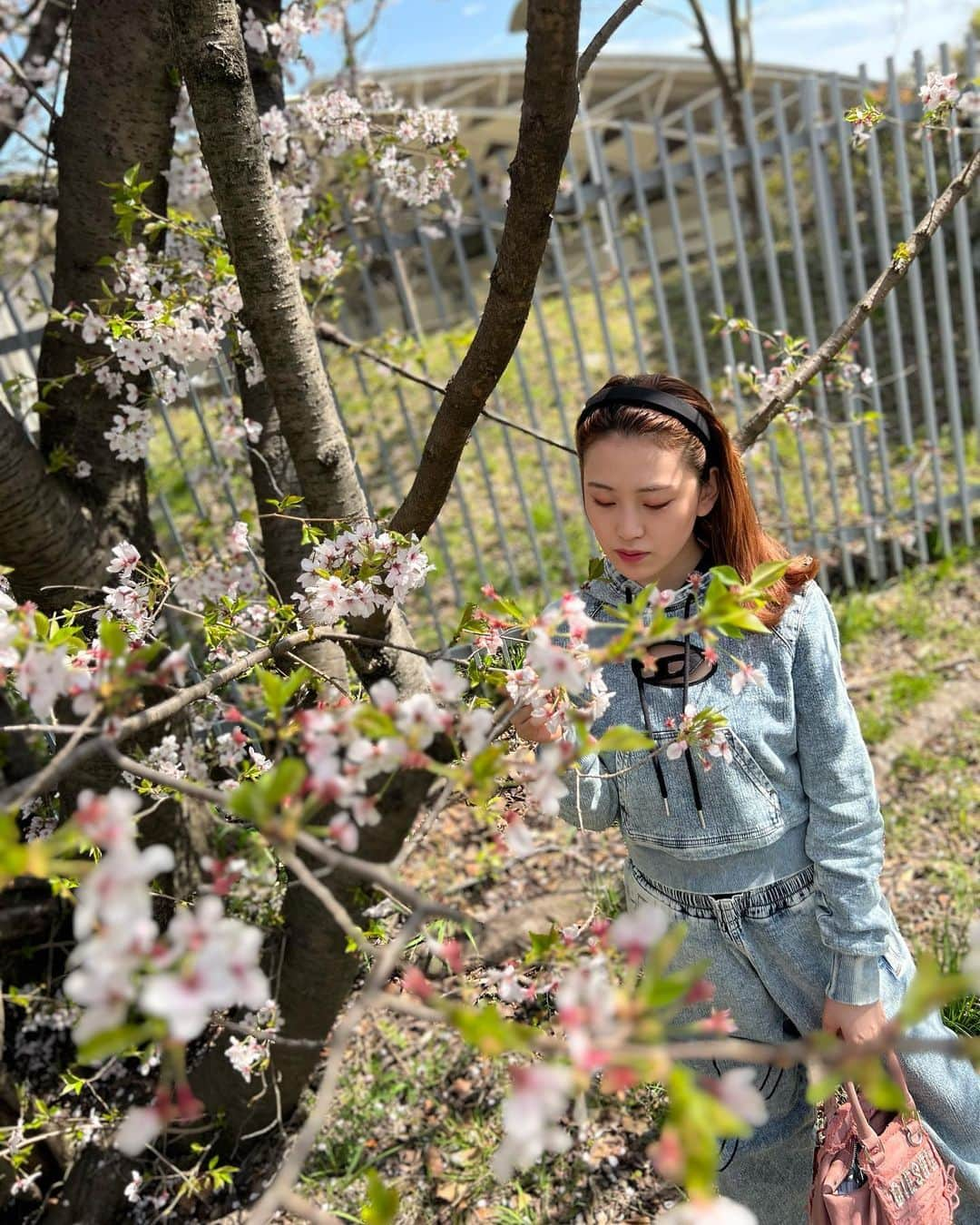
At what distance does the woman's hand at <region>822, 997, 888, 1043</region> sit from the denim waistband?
181 mm

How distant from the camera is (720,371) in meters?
7.50

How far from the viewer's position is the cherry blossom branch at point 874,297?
1.96m

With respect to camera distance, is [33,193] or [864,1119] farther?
[33,193]

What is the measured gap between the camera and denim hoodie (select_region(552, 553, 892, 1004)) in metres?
1.63

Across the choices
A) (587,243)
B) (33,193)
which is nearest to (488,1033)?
(33,193)

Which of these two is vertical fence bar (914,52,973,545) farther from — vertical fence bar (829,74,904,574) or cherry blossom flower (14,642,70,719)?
cherry blossom flower (14,642,70,719)

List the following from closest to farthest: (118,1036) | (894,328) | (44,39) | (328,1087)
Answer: (118,1036) < (328,1087) < (44,39) < (894,328)

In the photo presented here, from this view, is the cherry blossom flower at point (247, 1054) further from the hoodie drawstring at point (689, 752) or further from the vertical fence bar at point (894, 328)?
the vertical fence bar at point (894, 328)

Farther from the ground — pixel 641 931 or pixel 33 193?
pixel 33 193

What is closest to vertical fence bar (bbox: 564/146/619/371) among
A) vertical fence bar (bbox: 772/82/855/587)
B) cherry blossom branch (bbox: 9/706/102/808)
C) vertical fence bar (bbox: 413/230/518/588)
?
vertical fence bar (bbox: 413/230/518/588)

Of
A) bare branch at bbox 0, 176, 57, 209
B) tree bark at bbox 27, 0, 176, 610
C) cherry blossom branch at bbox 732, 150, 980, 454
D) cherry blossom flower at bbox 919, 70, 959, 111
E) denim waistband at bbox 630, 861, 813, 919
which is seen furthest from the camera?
bare branch at bbox 0, 176, 57, 209

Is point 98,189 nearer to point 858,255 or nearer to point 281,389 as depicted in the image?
point 281,389

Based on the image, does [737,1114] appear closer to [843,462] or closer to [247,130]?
[247,130]

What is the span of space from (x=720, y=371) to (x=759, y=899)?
254 inches
